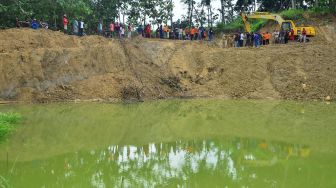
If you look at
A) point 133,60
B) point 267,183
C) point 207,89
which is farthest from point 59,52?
point 267,183

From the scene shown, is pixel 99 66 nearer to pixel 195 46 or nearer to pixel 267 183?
pixel 195 46

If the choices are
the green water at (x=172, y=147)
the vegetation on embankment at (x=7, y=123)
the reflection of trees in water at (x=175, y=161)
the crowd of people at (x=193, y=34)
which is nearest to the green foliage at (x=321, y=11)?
the crowd of people at (x=193, y=34)

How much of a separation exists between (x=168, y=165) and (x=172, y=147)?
9.37ft

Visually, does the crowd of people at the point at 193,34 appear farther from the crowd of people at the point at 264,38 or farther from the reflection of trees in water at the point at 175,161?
the reflection of trees in water at the point at 175,161

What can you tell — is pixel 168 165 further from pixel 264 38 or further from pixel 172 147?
pixel 264 38

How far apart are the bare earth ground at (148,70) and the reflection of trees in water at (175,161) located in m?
13.2

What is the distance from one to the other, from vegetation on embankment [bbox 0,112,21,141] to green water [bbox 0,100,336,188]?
320mm

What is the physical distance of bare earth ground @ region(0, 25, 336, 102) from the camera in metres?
26.7

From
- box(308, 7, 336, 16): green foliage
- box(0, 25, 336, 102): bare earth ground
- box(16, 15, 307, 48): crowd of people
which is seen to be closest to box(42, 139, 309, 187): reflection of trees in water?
box(0, 25, 336, 102): bare earth ground

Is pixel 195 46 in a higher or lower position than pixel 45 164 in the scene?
higher

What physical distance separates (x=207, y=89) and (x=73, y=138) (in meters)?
14.9

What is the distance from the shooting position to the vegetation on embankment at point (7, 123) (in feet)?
47.4

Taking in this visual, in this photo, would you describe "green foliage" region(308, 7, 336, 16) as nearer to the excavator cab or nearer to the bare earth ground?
the excavator cab

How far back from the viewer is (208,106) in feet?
79.7
